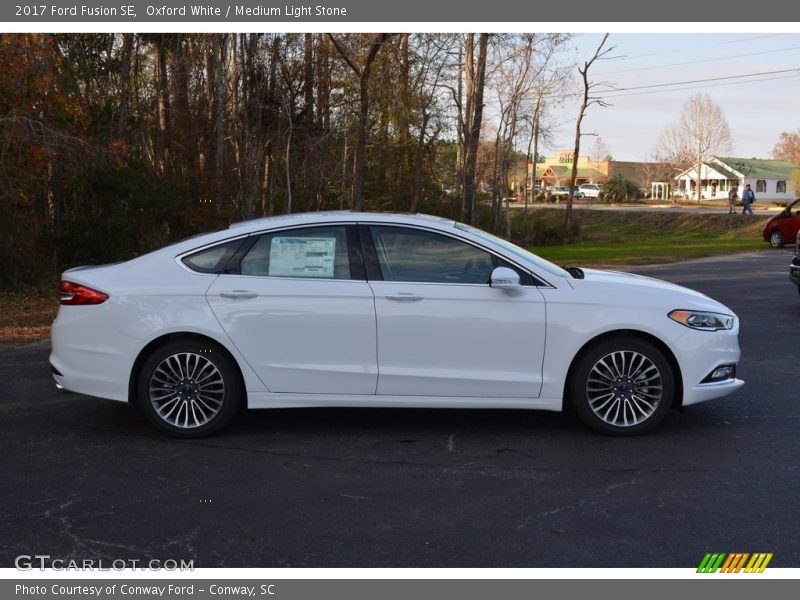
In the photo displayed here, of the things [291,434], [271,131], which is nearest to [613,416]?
[291,434]

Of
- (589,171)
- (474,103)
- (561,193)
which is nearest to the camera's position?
(474,103)

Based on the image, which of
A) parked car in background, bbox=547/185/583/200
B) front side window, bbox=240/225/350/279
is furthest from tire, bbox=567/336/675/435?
parked car in background, bbox=547/185/583/200

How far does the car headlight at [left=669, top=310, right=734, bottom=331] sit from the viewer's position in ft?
21.3

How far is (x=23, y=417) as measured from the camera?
23.5ft

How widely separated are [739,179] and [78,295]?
91384mm

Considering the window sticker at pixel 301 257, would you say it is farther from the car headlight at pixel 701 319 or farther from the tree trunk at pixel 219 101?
the tree trunk at pixel 219 101

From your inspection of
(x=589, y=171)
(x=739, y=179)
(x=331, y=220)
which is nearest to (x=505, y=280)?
(x=331, y=220)

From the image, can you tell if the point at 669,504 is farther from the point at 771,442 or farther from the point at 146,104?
the point at 146,104

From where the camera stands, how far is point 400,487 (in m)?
5.49

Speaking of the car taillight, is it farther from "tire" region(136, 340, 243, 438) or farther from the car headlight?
the car headlight

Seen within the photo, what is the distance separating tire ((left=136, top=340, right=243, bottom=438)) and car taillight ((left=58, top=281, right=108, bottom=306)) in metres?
0.57

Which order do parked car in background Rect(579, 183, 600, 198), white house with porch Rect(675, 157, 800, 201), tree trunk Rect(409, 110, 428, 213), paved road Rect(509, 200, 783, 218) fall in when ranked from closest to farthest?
1. tree trunk Rect(409, 110, 428, 213)
2. paved road Rect(509, 200, 783, 218)
3. white house with porch Rect(675, 157, 800, 201)
4. parked car in background Rect(579, 183, 600, 198)
